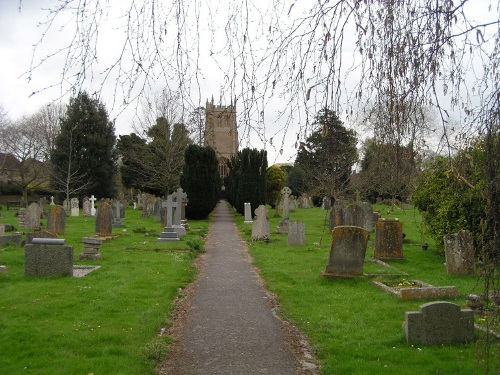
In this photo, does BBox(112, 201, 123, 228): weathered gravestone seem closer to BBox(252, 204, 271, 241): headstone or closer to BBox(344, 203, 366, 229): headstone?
BBox(252, 204, 271, 241): headstone

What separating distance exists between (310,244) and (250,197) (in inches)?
701

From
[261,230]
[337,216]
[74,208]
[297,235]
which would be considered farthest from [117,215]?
[297,235]

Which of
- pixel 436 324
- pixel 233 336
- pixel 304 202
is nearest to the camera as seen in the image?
pixel 436 324

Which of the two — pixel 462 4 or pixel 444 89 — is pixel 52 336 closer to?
pixel 444 89

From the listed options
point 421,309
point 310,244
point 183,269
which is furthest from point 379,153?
point 310,244

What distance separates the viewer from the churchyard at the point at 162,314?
5742mm

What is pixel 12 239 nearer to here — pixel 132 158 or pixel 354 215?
pixel 354 215

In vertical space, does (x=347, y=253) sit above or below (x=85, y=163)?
below

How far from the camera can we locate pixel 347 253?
11.2 m

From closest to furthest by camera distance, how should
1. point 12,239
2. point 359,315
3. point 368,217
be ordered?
point 359,315 < point 12,239 < point 368,217

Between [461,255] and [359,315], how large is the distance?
5.05 meters

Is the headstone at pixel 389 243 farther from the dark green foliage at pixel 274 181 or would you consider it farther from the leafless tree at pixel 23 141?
the leafless tree at pixel 23 141

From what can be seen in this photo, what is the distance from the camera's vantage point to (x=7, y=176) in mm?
56969

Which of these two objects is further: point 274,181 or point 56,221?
point 274,181
